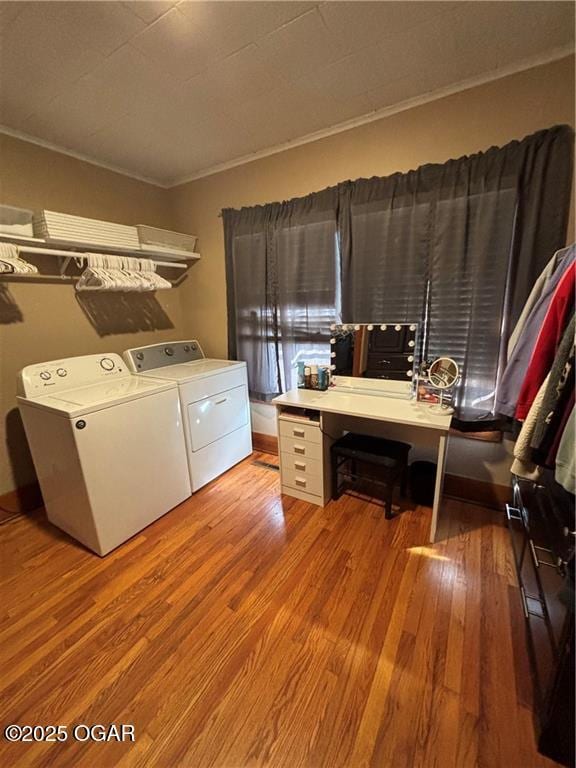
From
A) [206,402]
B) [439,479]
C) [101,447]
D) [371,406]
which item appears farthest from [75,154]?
[439,479]

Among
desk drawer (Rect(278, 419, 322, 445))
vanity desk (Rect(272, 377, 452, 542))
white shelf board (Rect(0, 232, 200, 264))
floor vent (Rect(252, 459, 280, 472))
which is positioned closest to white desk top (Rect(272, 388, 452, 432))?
vanity desk (Rect(272, 377, 452, 542))

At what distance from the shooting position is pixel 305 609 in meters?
1.42

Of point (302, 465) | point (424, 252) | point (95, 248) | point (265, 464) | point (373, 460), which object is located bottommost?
point (265, 464)

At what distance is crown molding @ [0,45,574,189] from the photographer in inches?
60.1

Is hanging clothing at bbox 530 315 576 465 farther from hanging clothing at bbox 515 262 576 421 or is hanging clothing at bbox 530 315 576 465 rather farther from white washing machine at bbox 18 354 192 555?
white washing machine at bbox 18 354 192 555

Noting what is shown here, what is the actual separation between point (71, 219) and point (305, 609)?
2.73m

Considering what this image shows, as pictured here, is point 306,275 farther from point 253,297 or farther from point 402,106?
point 402,106

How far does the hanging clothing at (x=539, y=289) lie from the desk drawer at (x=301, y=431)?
1.17 m

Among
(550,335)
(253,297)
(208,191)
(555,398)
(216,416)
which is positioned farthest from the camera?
(208,191)

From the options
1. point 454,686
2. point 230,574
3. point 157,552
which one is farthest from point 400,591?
point 157,552

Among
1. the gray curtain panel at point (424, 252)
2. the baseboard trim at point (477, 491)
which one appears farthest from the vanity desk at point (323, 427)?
the gray curtain panel at point (424, 252)

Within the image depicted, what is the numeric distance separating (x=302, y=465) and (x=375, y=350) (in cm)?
95

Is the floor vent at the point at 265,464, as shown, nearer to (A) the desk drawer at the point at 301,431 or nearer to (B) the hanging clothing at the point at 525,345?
(A) the desk drawer at the point at 301,431

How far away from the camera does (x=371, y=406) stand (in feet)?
6.14
